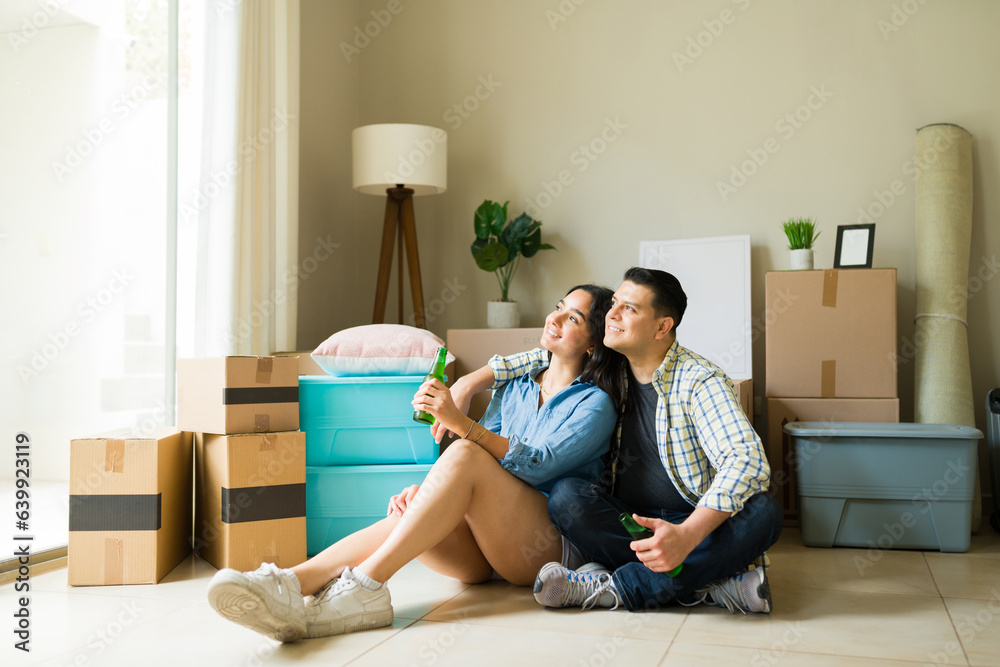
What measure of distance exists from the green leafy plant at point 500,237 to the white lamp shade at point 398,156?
0.25 metres

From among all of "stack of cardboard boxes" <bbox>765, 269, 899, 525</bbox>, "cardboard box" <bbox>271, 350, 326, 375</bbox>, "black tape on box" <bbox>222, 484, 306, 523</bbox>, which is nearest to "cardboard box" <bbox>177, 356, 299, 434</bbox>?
"black tape on box" <bbox>222, 484, 306, 523</bbox>

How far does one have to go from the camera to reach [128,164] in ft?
8.96

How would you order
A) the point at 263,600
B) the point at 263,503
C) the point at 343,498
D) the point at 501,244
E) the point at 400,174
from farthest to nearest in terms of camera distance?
the point at 501,244 → the point at 400,174 → the point at 343,498 → the point at 263,503 → the point at 263,600

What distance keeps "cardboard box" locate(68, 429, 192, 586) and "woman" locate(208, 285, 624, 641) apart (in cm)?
67

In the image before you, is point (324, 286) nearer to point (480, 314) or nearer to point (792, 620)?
point (480, 314)

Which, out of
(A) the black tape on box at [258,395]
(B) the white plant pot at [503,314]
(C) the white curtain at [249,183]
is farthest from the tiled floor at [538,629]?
(B) the white plant pot at [503,314]

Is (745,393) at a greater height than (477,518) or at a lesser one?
greater

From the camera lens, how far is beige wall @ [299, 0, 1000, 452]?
3.24 metres

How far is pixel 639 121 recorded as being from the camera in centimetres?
362

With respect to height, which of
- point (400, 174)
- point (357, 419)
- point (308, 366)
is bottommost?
point (357, 419)

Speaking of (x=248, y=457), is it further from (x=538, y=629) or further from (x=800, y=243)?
(x=800, y=243)

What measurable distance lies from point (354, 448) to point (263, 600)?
1.05 metres

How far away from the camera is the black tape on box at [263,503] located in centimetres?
223

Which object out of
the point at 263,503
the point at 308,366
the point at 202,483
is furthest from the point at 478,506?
the point at 308,366
